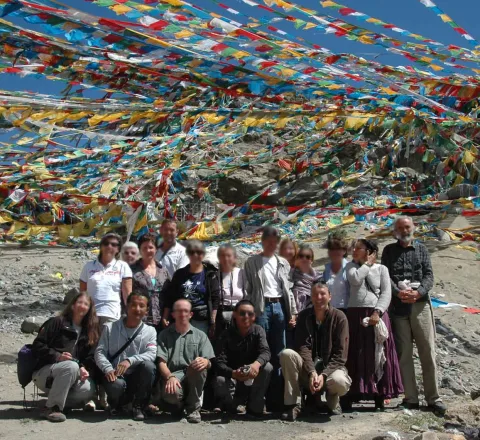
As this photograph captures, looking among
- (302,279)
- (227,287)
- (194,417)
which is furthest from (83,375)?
(302,279)

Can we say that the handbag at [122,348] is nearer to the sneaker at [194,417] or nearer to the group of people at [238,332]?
the group of people at [238,332]

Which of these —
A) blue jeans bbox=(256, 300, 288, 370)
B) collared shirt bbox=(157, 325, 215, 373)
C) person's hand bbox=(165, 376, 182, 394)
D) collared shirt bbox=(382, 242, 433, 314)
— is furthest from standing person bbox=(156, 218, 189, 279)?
collared shirt bbox=(382, 242, 433, 314)

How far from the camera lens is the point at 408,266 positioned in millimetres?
6480

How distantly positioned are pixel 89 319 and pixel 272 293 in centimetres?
152

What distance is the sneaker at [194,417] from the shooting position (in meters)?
5.67

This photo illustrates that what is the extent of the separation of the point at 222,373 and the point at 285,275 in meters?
1.02

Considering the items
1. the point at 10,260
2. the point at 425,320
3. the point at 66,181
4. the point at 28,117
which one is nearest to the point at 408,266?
the point at 425,320

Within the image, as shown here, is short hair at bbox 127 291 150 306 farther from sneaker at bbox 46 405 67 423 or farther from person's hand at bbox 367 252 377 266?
person's hand at bbox 367 252 377 266

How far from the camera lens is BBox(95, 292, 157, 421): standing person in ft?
18.8

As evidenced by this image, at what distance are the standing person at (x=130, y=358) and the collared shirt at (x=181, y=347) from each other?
105 millimetres

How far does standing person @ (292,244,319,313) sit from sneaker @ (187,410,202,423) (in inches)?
54.0

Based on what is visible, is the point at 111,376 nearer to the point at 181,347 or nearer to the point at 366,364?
the point at 181,347

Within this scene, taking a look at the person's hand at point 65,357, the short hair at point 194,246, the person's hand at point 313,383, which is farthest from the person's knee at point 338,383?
the person's hand at point 65,357

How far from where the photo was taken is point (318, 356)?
6.14 metres
